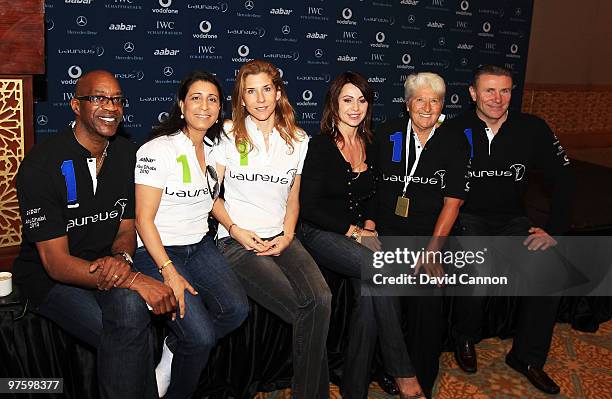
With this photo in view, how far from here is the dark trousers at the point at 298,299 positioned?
2.47 m

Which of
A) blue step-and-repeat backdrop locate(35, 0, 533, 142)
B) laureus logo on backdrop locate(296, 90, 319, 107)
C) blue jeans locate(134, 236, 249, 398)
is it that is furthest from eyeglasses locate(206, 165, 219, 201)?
laureus logo on backdrop locate(296, 90, 319, 107)

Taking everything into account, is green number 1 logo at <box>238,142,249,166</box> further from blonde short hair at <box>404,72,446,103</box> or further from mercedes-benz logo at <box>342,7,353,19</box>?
mercedes-benz logo at <box>342,7,353,19</box>

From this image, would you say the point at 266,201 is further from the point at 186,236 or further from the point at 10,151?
the point at 10,151

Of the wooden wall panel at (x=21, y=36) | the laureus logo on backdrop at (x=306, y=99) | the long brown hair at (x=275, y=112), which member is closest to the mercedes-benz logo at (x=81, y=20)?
the laureus logo on backdrop at (x=306, y=99)

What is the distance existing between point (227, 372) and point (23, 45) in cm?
175

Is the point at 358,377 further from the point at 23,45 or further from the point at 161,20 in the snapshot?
the point at 161,20

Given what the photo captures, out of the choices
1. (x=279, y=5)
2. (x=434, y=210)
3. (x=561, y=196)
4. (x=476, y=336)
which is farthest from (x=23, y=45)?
(x=279, y=5)

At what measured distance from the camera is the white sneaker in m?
2.48

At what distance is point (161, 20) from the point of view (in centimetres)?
524

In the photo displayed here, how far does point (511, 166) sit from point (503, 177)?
0.08 meters

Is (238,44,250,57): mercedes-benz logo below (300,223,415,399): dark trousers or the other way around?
the other way around

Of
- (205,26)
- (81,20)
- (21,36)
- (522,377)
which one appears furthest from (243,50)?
(522,377)

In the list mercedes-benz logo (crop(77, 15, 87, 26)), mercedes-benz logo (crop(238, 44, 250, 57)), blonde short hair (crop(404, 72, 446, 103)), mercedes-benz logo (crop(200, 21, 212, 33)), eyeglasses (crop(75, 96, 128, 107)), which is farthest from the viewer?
mercedes-benz logo (crop(238, 44, 250, 57))

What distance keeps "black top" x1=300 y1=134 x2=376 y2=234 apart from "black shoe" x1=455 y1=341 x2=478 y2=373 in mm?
968
